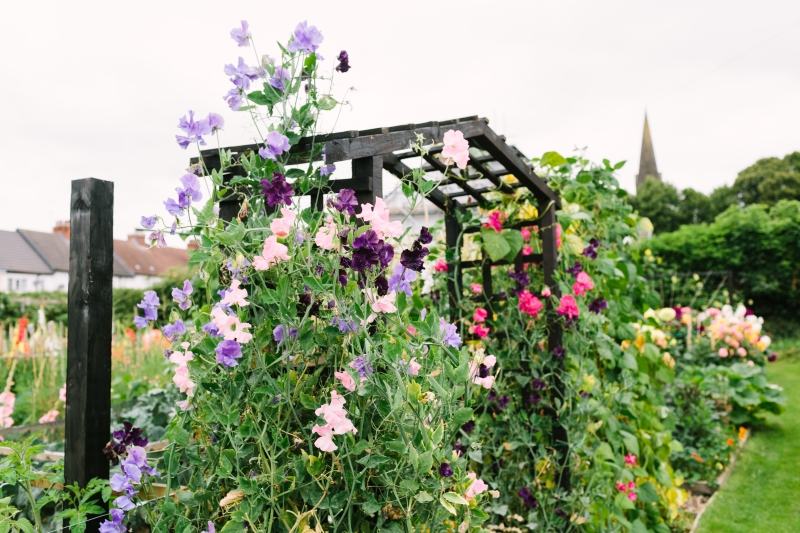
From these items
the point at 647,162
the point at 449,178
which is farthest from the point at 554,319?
the point at 647,162

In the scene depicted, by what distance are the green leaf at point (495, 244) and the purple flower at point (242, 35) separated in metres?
1.43

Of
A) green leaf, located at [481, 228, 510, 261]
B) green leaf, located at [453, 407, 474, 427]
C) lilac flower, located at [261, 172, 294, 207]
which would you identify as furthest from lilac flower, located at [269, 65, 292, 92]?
green leaf, located at [481, 228, 510, 261]

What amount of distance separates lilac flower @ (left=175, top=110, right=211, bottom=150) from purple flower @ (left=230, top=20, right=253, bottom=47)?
0.22 m

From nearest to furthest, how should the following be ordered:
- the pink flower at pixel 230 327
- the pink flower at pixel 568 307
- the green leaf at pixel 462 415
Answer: the pink flower at pixel 230 327
the green leaf at pixel 462 415
the pink flower at pixel 568 307

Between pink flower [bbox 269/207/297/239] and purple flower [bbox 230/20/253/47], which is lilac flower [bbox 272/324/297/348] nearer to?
pink flower [bbox 269/207/297/239]

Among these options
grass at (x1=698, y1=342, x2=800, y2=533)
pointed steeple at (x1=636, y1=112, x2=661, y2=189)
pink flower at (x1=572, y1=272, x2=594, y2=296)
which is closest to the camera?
pink flower at (x1=572, y1=272, x2=594, y2=296)

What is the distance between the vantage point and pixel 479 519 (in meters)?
1.50

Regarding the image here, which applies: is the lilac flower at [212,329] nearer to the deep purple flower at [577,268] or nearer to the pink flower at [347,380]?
the pink flower at [347,380]

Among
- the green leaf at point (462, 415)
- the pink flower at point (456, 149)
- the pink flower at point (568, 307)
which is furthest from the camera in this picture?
the pink flower at point (568, 307)

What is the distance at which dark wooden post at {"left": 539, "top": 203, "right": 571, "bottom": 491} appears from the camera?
103 inches

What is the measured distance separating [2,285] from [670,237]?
3633 cm

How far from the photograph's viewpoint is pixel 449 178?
2619 mm

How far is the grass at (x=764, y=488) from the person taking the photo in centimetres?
341

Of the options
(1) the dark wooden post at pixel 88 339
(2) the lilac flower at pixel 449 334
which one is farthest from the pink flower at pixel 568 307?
(1) the dark wooden post at pixel 88 339
